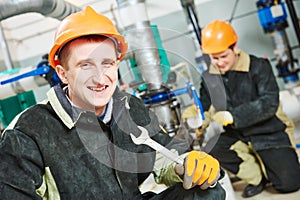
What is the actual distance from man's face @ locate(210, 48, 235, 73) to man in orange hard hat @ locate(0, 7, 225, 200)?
40.3 inches

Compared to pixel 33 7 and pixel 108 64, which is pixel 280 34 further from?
pixel 108 64

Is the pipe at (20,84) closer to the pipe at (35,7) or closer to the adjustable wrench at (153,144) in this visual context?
the pipe at (35,7)

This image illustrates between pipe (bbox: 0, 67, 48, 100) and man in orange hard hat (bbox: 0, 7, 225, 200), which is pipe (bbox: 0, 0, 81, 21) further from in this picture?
man in orange hard hat (bbox: 0, 7, 225, 200)

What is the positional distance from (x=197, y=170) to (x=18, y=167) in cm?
46

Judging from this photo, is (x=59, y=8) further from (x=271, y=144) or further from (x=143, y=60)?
(x=271, y=144)

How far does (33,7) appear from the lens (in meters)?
1.82

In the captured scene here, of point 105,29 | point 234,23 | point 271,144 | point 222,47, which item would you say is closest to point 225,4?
point 234,23

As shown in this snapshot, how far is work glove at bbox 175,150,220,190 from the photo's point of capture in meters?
1.03

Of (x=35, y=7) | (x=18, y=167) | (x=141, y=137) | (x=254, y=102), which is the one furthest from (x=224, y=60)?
(x=18, y=167)

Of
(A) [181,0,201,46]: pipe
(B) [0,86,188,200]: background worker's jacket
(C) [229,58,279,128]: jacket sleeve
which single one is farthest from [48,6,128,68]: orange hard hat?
(A) [181,0,201,46]: pipe

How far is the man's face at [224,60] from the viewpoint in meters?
2.13

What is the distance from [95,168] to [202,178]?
304 mm

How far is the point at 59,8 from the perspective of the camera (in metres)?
1.95

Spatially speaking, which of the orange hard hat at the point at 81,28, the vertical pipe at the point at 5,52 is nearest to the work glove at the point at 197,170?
the orange hard hat at the point at 81,28
